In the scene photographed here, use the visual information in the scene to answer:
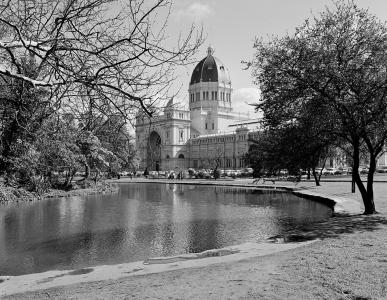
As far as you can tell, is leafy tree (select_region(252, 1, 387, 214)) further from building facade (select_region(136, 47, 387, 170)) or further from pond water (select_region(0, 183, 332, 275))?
building facade (select_region(136, 47, 387, 170))

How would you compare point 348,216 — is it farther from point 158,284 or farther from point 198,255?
point 158,284

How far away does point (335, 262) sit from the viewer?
9.50 m

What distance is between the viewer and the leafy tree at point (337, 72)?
1638cm

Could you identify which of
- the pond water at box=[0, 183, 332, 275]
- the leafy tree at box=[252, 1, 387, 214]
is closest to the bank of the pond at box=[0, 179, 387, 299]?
the pond water at box=[0, 183, 332, 275]

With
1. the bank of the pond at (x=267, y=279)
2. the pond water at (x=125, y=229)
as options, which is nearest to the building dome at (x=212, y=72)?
the pond water at (x=125, y=229)

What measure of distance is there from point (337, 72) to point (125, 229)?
10.0 m

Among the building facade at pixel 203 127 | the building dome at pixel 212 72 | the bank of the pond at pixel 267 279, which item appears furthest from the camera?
the building dome at pixel 212 72

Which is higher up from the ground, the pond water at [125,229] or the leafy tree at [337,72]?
the leafy tree at [337,72]

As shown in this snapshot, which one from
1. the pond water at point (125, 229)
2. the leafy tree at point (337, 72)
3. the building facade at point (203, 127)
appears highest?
the building facade at point (203, 127)

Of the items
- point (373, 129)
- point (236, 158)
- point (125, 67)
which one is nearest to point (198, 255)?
point (125, 67)

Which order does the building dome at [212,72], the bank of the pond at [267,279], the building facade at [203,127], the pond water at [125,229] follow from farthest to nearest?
the building dome at [212,72], the building facade at [203,127], the pond water at [125,229], the bank of the pond at [267,279]

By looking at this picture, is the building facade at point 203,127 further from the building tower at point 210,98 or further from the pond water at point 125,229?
the pond water at point 125,229

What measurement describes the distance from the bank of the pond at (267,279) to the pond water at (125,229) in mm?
2792

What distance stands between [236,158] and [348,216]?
344 ft
